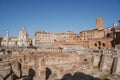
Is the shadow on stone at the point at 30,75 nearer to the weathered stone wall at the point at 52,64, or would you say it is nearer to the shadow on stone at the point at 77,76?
the weathered stone wall at the point at 52,64

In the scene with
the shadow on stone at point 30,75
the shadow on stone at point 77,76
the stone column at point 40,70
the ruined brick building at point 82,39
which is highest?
the ruined brick building at point 82,39

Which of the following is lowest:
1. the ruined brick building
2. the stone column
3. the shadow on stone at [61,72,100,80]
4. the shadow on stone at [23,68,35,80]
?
the shadow on stone at [61,72,100,80]

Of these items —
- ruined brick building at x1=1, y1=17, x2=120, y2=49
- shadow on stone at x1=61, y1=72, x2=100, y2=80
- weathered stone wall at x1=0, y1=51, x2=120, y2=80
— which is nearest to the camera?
weathered stone wall at x1=0, y1=51, x2=120, y2=80

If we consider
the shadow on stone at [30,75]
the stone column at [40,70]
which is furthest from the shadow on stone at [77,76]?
the shadow on stone at [30,75]

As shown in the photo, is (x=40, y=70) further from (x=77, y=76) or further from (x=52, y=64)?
(x=52, y=64)

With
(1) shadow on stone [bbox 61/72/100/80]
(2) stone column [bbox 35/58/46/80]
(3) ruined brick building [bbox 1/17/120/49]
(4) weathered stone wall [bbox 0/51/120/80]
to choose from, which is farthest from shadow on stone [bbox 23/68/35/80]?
(3) ruined brick building [bbox 1/17/120/49]

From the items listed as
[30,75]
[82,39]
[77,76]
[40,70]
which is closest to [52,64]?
[30,75]

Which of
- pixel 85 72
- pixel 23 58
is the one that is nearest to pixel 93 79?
pixel 85 72

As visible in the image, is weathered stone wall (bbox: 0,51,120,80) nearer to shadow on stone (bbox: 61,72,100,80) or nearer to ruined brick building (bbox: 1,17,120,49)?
shadow on stone (bbox: 61,72,100,80)

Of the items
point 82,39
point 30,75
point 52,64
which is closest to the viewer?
point 30,75

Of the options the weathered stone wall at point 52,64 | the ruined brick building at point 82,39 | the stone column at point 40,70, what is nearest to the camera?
the stone column at point 40,70

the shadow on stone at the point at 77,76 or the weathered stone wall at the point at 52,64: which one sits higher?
the weathered stone wall at the point at 52,64

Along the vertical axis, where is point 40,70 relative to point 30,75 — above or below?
above

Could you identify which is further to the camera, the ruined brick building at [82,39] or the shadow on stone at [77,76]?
the ruined brick building at [82,39]
